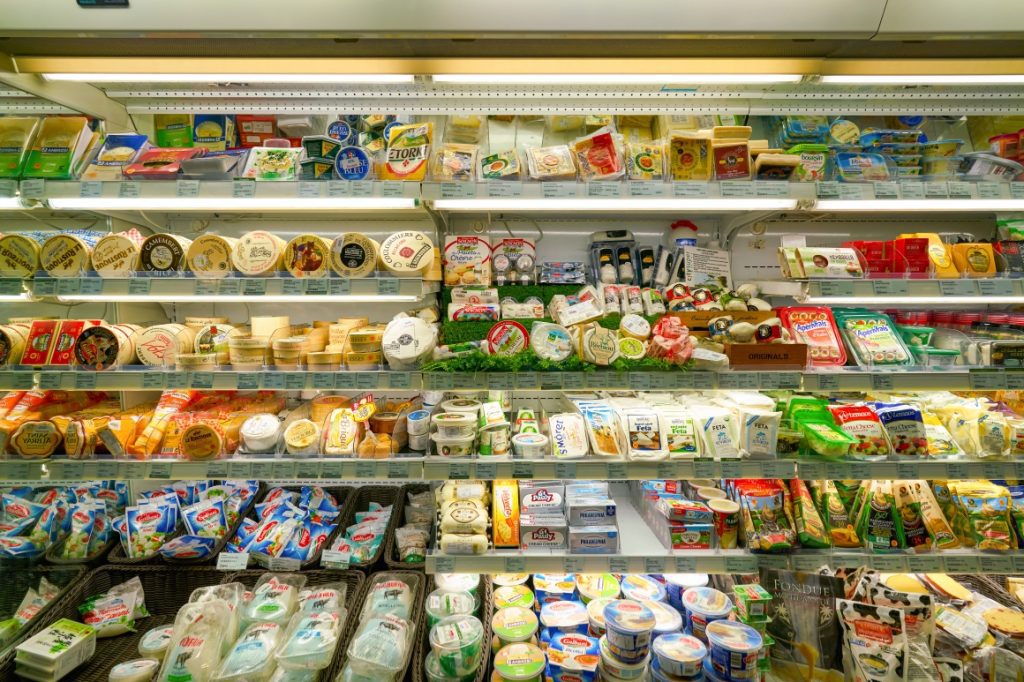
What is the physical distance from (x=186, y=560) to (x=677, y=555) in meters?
2.13

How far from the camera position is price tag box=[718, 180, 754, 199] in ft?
6.04

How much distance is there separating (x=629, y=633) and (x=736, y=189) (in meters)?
1.66

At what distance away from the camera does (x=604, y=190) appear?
1820mm

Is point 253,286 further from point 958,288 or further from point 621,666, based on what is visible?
point 958,288

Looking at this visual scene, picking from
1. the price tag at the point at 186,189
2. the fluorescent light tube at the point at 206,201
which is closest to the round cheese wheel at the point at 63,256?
the fluorescent light tube at the point at 206,201

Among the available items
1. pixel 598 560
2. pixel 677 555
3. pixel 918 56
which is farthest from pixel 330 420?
pixel 918 56

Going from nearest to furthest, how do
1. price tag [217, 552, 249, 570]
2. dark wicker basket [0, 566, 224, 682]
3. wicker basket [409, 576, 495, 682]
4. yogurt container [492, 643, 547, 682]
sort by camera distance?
1. yogurt container [492, 643, 547, 682]
2. wicker basket [409, 576, 495, 682]
3. dark wicker basket [0, 566, 224, 682]
4. price tag [217, 552, 249, 570]

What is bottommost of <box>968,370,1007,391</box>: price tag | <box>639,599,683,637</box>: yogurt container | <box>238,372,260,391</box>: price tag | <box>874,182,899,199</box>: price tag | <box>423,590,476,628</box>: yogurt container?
<box>639,599,683,637</box>: yogurt container

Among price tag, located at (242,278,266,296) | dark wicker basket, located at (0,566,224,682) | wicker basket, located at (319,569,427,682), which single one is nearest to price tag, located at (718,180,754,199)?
price tag, located at (242,278,266,296)

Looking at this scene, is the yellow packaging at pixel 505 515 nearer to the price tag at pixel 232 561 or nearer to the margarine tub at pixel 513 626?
the margarine tub at pixel 513 626

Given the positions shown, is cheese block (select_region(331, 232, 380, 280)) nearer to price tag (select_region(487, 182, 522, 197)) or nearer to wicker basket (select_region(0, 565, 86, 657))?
price tag (select_region(487, 182, 522, 197))

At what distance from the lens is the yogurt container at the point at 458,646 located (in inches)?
67.8

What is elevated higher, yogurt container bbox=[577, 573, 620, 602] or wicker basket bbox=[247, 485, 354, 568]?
wicker basket bbox=[247, 485, 354, 568]

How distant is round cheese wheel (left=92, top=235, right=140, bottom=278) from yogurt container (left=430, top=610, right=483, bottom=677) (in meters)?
1.84
